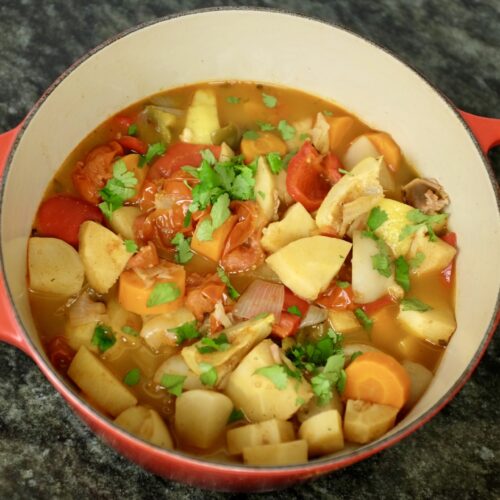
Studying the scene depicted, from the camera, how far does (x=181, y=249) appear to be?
2262 millimetres

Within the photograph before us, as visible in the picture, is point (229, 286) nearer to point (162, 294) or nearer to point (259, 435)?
point (162, 294)

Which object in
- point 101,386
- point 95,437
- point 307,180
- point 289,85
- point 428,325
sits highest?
point 289,85

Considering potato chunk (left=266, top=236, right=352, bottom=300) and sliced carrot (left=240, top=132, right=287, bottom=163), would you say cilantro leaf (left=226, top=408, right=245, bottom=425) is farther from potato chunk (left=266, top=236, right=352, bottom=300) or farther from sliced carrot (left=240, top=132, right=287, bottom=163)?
sliced carrot (left=240, top=132, right=287, bottom=163)

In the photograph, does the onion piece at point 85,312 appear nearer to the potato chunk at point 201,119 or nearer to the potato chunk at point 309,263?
the potato chunk at point 309,263

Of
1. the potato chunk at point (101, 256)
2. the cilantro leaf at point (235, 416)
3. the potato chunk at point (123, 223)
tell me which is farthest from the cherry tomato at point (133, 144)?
the cilantro leaf at point (235, 416)

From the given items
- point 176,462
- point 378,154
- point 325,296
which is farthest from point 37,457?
point 378,154

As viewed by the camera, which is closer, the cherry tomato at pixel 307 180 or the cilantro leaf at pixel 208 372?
the cilantro leaf at pixel 208 372

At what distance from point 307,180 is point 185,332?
0.65m

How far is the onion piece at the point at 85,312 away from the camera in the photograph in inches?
82.6

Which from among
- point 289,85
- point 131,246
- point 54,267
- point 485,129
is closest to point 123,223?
point 131,246

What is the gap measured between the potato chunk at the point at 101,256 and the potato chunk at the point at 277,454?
25.9 inches

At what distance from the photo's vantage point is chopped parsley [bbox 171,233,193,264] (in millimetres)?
2260

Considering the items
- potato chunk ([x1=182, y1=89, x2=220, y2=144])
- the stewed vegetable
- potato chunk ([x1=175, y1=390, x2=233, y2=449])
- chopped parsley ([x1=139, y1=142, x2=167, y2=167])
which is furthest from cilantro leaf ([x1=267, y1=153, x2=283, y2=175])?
potato chunk ([x1=175, y1=390, x2=233, y2=449])

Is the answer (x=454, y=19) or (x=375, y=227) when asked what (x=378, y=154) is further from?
(x=454, y=19)
